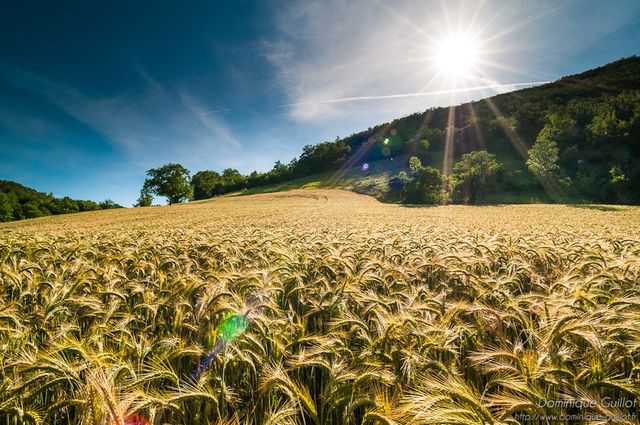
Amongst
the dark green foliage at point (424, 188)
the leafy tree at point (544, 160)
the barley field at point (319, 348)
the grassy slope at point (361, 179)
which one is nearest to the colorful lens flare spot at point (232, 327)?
the barley field at point (319, 348)

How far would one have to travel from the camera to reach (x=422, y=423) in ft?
4.75

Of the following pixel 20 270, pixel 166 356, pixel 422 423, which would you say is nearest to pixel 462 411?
pixel 422 423

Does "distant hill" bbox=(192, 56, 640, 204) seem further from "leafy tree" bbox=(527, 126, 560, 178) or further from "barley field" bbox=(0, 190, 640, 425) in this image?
"barley field" bbox=(0, 190, 640, 425)

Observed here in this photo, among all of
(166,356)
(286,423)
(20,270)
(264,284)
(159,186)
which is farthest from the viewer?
(159,186)

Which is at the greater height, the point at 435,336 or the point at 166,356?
the point at 166,356

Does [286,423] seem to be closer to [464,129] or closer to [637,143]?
[637,143]

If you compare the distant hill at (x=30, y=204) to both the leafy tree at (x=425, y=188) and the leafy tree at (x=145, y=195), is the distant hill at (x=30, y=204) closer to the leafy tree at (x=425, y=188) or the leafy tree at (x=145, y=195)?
the leafy tree at (x=145, y=195)

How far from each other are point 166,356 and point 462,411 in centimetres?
200

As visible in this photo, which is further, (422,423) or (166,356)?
(166,356)

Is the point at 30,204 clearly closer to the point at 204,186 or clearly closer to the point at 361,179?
the point at 204,186

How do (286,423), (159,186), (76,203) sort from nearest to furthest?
(286,423) → (76,203) → (159,186)

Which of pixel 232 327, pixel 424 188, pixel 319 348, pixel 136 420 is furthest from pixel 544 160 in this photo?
pixel 136 420

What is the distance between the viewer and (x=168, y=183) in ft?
291

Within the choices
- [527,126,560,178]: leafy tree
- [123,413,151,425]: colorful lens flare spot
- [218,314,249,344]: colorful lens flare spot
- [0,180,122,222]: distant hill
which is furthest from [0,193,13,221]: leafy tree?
[527,126,560,178]: leafy tree
